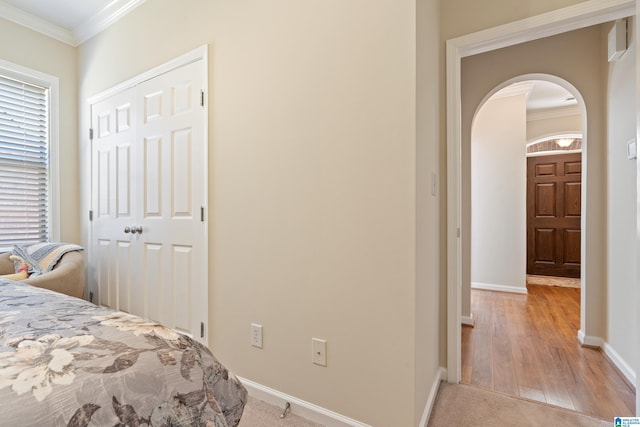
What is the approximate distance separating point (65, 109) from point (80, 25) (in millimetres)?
755

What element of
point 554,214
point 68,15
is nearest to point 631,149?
point 554,214

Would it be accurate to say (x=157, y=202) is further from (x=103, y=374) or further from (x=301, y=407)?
(x=103, y=374)

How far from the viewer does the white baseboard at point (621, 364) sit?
6.21ft

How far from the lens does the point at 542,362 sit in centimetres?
221

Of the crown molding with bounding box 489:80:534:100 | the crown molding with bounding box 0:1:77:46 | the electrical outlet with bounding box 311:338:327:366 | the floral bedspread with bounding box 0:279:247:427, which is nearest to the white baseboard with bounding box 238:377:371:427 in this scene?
the electrical outlet with bounding box 311:338:327:366

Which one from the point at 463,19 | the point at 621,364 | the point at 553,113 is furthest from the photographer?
the point at 553,113

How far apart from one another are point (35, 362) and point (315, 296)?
107cm

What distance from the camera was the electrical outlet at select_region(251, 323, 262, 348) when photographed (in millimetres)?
1732

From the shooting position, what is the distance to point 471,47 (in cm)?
188

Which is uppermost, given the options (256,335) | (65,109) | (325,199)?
(65,109)

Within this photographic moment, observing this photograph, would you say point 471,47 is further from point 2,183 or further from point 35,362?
point 2,183

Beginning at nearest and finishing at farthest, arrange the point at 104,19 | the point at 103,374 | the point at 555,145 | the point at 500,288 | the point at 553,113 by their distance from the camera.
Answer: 1. the point at 103,374
2. the point at 104,19
3. the point at 500,288
4. the point at 553,113
5. the point at 555,145

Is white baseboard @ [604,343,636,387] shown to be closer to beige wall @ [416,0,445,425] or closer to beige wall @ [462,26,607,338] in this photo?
beige wall @ [462,26,607,338]

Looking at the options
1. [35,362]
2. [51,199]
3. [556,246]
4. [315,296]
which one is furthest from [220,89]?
[556,246]
